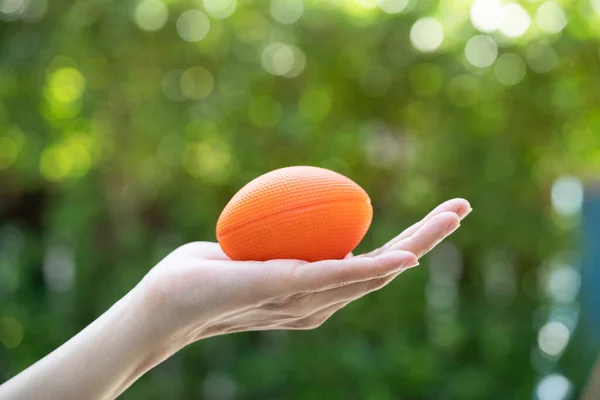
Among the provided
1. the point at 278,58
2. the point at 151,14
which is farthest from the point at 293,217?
the point at 151,14

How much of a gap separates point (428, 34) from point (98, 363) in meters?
1.79

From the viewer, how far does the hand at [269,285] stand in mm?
953

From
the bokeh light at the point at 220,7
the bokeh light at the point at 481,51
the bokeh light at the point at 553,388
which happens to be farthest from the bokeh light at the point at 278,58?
the bokeh light at the point at 553,388

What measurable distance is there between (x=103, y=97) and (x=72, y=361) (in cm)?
168

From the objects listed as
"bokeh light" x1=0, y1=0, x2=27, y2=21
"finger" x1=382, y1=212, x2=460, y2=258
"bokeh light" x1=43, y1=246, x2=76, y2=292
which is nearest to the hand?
"finger" x1=382, y1=212, x2=460, y2=258

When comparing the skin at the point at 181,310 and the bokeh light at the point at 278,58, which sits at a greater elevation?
the bokeh light at the point at 278,58

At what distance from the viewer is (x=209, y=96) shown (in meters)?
2.56

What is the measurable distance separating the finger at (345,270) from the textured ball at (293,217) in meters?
0.16

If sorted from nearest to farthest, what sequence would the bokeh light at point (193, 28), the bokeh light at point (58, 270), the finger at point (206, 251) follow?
the finger at point (206, 251) < the bokeh light at point (193, 28) < the bokeh light at point (58, 270)

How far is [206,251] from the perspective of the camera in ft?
4.27

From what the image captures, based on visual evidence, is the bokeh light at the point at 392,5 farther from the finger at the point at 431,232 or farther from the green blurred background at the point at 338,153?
the finger at the point at 431,232

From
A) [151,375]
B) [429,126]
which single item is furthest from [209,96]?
[151,375]

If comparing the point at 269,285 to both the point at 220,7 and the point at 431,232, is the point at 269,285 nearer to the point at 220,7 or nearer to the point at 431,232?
the point at 431,232

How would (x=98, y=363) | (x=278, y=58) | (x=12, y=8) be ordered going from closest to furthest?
1. (x=98, y=363)
2. (x=278, y=58)
3. (x=12, y=8)
